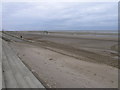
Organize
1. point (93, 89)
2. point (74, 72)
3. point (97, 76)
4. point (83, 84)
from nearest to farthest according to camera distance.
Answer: point (93, 89)
point (83, 84)
point (97, 76)
point (74, 72)

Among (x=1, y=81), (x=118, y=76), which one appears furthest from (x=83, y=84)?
(x=1, y=81)

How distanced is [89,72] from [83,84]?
1367 mm

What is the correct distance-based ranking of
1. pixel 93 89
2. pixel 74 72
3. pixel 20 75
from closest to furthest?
pixel 93 89
pixel 20 75
pixel 74 72

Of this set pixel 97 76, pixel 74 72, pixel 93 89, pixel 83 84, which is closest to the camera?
pixel 93 89

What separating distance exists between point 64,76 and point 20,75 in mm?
1462

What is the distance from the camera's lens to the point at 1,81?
432cm

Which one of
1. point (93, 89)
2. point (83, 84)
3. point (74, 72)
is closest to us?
point (93, 89)

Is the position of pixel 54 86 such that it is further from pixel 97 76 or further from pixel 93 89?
pixel 97 76

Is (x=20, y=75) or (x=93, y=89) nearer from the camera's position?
(x=93, y=89)

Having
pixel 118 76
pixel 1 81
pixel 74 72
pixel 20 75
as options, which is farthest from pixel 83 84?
pixel 1 81

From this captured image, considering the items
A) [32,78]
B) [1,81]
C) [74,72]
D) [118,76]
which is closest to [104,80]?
[118,76]

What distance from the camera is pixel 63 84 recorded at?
4480 millimetres

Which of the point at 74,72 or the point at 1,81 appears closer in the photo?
the point at 1,81

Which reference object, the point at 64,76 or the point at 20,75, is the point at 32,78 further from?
the point at 64,76
